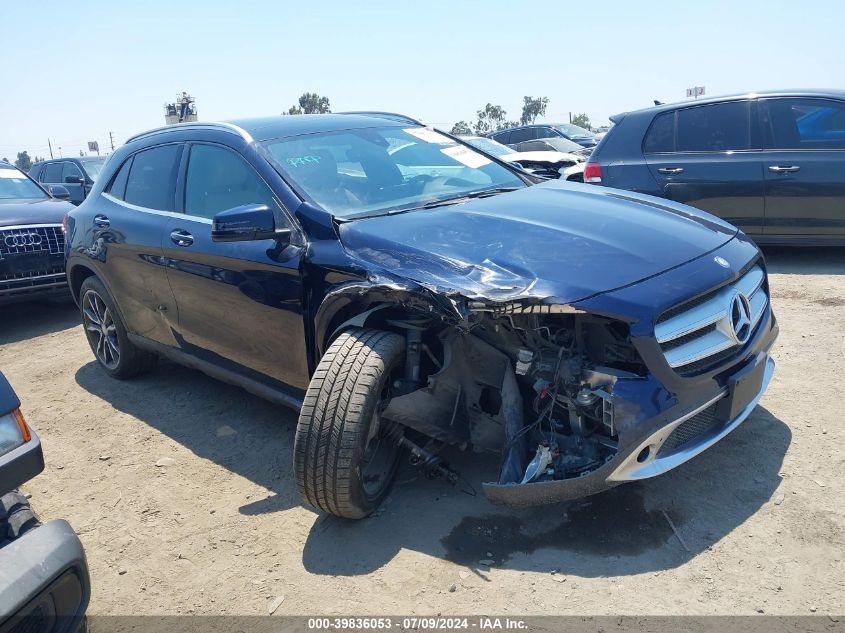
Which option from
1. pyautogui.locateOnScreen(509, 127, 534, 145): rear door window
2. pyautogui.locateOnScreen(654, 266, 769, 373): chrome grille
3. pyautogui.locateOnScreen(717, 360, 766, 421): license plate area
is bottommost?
pyautogui.locateOnScreen(717, 360, 766, 421): license plate area

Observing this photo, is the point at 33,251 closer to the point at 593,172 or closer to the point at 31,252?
the point at 31,252

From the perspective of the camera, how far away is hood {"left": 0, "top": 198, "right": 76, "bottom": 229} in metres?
6.81

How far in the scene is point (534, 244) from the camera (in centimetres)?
289

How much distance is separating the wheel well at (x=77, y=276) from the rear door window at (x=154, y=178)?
2.86 feet

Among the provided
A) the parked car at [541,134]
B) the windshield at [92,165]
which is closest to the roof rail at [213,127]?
the windshield at [92,165]

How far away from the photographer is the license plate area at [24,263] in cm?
660

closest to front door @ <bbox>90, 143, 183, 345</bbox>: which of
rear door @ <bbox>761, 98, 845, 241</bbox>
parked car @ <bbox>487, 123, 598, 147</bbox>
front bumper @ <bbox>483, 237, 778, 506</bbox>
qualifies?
front bumper @ <bbox>483, 237, 778, 506</bbox>

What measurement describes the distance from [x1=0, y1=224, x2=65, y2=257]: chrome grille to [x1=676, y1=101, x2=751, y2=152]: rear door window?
626cm

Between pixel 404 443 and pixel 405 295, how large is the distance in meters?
0.75

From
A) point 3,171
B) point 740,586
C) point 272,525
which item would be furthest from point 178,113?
point 740,586

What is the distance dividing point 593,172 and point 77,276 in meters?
4.98

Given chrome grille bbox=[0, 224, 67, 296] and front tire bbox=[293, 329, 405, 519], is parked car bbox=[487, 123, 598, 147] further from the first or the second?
front tire bbox=[293, 329, 405, 519]

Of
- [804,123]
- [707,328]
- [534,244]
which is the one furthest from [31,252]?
[804,123]

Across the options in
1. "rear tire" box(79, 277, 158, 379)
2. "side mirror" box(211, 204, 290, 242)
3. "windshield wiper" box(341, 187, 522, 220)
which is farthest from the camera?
"rear tire" box(79, 277, 158, 379)
